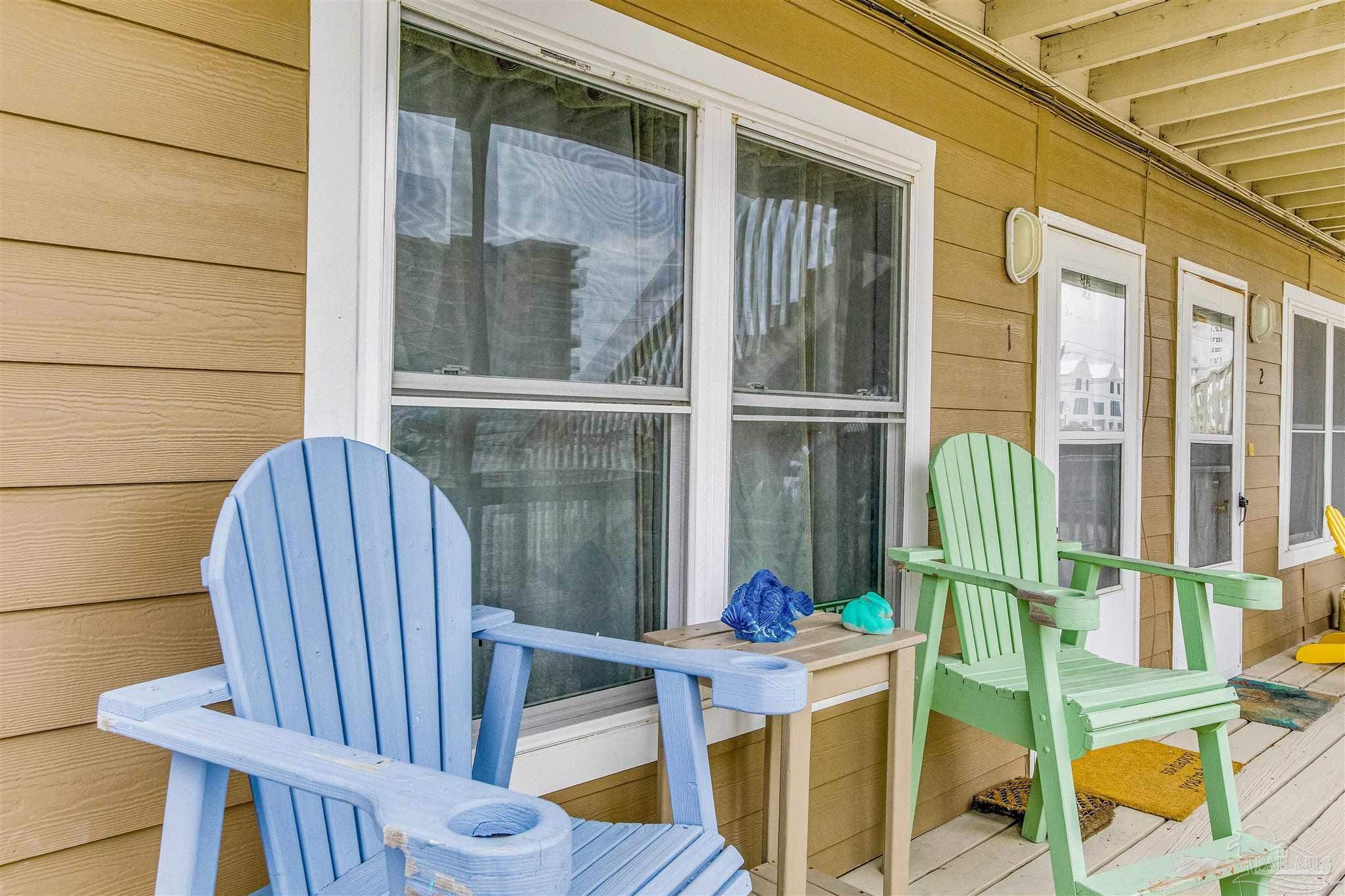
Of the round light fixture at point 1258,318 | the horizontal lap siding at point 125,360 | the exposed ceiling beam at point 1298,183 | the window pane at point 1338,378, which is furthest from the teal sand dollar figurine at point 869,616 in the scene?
the window pane at point 1338,378

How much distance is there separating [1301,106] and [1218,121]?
0.29 meters

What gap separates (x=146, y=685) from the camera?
3.37 feet

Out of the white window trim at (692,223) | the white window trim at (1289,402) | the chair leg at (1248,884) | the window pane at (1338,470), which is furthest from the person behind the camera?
the window pane at (1338,470)

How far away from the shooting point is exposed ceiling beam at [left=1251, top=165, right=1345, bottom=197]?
13.6 feet

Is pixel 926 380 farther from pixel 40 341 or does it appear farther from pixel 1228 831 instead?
pixel 40 341

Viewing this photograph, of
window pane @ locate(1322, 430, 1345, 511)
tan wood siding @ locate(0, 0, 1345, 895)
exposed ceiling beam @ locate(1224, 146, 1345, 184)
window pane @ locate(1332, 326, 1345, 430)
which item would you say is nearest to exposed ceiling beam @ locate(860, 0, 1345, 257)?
exposed ceiling beam @ locate(1224, 146, 1345, 184)

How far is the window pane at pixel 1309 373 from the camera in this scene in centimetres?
516

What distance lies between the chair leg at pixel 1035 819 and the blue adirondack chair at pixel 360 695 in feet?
5.33

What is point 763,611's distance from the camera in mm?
1778

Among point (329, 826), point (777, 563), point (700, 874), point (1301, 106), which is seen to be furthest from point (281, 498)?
point (1301, 106)

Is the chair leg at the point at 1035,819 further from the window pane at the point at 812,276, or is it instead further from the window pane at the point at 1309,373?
the window pane at the point at 1309,373

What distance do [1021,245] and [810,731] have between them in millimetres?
1796

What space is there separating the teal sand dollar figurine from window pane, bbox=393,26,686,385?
0.62 metres

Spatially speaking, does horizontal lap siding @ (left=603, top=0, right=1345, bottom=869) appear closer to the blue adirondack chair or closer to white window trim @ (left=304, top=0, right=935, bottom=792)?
white window trim @ (left=304, top=0, right=935, bottom=792)
